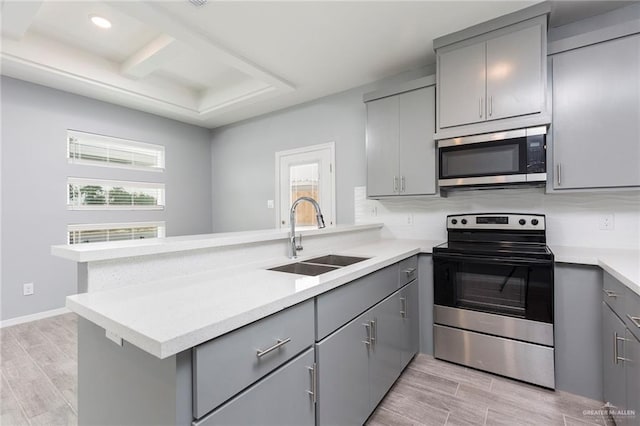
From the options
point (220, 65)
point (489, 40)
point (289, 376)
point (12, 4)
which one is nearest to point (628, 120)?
point (489, 40)

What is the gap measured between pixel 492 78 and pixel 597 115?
710 millimetres

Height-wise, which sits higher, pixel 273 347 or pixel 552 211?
pixel 552 211

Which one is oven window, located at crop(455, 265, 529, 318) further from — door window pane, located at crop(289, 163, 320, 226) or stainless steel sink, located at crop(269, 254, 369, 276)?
door window pane, located at crop(289, 163, 320, 226)

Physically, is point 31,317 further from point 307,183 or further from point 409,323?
point 409,323

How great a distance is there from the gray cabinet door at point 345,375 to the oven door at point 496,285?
3.10ft

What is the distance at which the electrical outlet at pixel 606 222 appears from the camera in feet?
7.28

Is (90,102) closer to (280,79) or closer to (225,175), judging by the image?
(225,175)

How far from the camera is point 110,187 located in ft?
13.1

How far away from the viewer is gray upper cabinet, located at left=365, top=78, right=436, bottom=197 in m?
2.63

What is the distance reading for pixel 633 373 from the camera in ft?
4.46

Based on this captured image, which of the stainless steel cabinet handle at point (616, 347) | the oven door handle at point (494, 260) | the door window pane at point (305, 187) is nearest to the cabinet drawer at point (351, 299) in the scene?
the oven door handle at point (494, 260)

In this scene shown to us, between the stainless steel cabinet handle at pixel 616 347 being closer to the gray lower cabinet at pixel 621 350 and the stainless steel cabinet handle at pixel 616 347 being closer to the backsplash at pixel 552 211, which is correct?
the gray lower cabinet at pixel 621 350

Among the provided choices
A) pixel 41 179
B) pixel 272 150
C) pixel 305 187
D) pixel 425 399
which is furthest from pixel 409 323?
pixel 41 179

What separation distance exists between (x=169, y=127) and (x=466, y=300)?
4647 millimetres
